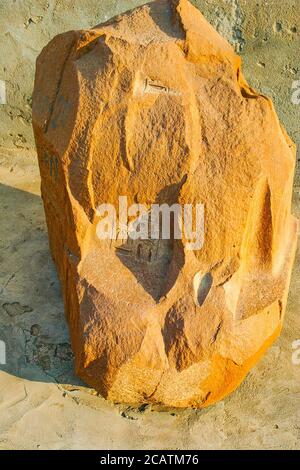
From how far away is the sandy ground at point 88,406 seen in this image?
2.94 metres

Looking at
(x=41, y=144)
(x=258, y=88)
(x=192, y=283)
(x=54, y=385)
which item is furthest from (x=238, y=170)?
(x=258, y=88)

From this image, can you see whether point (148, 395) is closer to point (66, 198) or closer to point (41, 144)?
point (66, 198)

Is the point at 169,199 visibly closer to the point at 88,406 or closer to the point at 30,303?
the point at 88,406

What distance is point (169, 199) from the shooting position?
286 cm

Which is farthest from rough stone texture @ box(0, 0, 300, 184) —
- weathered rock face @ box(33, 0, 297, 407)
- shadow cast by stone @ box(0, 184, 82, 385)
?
weathered rock face @ box(33, 0, 297, 407)

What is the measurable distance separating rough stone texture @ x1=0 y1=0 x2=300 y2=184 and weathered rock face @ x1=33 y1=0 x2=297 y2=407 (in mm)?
1533

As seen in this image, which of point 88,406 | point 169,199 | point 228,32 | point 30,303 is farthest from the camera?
point 228,32

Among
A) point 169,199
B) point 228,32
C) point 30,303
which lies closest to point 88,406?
point 30,303

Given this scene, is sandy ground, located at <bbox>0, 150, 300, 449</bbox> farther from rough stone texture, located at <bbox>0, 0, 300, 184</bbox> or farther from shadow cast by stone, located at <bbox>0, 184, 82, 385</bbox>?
rough stone texture, located at <bbox>0, 0, 300, 184</bbox>

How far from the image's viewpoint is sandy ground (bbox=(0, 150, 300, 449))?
9.63ft

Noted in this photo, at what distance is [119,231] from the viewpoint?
2.95 metres

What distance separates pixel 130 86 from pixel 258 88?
6.34 ft

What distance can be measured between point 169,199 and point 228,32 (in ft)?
6.64

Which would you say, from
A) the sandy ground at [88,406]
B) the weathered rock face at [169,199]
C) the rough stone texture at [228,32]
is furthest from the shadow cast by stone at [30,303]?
the rough stone texture at [228,32]
